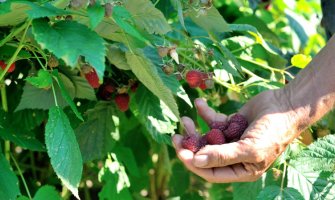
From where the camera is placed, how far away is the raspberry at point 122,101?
168 centimetres

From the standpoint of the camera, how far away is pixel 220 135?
1.47 metres

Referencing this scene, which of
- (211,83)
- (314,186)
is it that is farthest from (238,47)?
(314,186)

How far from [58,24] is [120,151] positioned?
831mm

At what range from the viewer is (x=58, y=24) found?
3.57 feet

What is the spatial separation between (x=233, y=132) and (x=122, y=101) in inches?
12.8

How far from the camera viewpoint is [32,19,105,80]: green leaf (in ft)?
3.19

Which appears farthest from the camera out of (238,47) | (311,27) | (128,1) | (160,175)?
(311,27)

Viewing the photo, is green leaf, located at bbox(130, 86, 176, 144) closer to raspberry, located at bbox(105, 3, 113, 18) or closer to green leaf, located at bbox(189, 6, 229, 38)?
green leaf, located at bbox(189, 6, 229, 38)

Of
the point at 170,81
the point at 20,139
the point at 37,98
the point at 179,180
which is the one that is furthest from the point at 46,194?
the point at 179,180

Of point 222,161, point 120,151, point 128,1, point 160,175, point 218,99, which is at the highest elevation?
point 128,1

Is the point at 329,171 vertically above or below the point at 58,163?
below

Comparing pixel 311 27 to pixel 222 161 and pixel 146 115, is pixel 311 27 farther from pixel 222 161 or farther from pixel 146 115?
pixel 222 161

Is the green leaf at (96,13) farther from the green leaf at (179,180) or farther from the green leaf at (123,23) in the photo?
the green leaf at (179,180)

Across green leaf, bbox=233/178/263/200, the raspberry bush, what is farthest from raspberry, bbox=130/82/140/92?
green leaf, bbox=233/178/263/200
